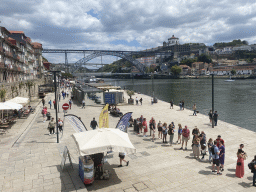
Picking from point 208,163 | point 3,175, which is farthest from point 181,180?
point 3,175

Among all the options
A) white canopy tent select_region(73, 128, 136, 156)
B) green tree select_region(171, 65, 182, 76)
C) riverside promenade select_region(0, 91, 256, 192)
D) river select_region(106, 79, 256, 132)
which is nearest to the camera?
white canopy tent select_region(73, 128, 136, 156)

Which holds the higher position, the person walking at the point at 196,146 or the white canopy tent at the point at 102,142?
the white canopy tent at the point at 102,142

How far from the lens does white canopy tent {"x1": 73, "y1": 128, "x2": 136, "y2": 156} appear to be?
270 inches

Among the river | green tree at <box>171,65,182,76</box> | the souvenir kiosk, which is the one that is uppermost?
green tree at <box>171,65,182,76</box>

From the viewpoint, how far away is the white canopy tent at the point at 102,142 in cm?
686

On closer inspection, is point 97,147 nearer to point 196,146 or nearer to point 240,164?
point 196,146

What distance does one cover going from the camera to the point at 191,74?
195 meters

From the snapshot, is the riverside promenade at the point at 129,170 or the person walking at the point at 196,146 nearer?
the riverside promenade at the point at 129,170

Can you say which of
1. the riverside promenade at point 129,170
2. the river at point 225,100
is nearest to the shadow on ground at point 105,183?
the riverside promenade at point 129,170

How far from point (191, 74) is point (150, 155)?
640 feet

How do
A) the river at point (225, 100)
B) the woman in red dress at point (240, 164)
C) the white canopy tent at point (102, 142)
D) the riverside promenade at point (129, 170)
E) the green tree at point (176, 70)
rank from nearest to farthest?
the white canopy tent at point (102, 142), the riverside promenade at point (129, 170), the woman in red dress at point (240, 164), the river at point (225, 100), the green tree at point (176, 70)

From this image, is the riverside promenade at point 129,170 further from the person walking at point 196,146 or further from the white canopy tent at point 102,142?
the white canopy tent at point 102,142

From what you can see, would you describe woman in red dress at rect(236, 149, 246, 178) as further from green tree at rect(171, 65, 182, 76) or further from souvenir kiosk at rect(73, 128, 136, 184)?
green tree at rect(171, 65, 182, 76)

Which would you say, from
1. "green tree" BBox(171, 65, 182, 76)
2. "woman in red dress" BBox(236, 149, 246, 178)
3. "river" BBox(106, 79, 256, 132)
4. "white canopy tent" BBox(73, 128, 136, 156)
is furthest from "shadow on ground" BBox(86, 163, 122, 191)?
"green tree" BBox(171, 65, 182, 76)
